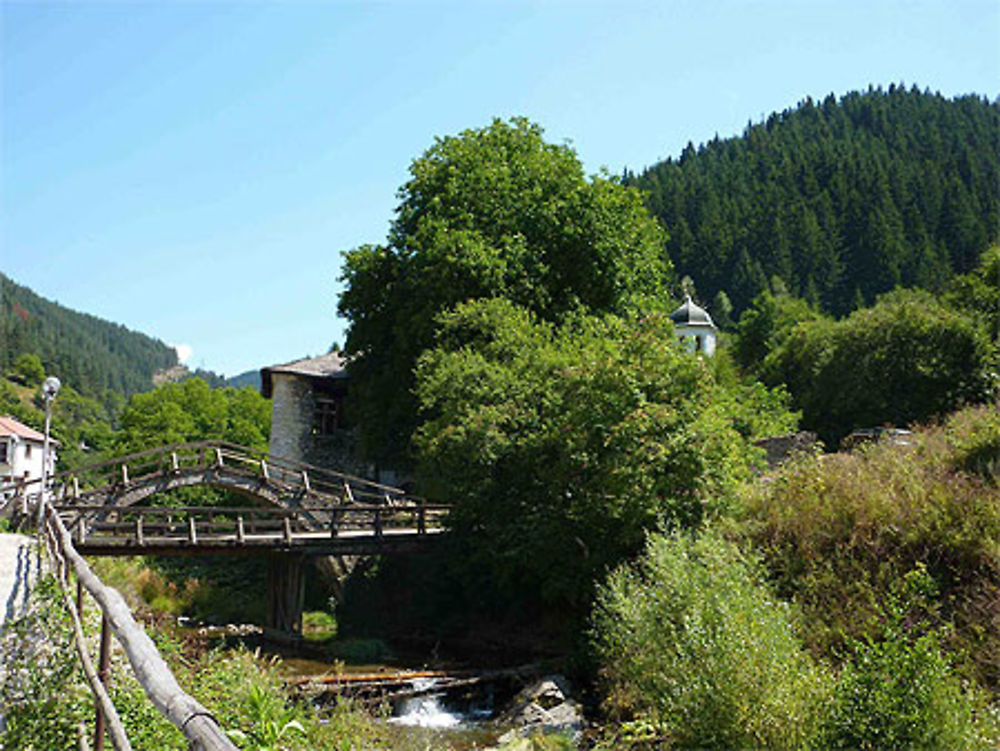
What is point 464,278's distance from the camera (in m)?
→ 26.5

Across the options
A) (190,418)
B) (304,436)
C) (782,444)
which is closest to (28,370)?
(190,418)

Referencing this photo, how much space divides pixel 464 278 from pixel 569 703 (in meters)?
14.7

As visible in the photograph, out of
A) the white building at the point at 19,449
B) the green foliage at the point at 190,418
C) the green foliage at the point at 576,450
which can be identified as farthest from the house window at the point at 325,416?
the green foliage at the point at 190,418

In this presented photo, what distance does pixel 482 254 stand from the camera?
1033 inches

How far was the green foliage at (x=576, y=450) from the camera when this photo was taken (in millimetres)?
16062

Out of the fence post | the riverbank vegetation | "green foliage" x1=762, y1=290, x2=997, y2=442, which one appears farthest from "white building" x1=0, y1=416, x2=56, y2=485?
"green foliage" x1=762, y1=290, x2=997, y2=442

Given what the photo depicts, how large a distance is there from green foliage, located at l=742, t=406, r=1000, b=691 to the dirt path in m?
9.08

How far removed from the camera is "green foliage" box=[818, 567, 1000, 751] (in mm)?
7602

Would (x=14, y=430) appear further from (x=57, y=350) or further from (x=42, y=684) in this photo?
(x=57, y=350)

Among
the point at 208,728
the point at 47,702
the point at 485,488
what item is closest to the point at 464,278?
the point at 485,488

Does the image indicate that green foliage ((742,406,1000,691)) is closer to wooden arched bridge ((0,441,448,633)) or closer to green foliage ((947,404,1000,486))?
green foliage ((947,404,1000,486))

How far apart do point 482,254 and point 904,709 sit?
20.0 meters

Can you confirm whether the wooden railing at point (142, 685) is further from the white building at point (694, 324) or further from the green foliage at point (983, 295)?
the white building at point (694, 324)

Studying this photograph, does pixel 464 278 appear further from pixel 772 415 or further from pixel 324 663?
pixel 772 415
